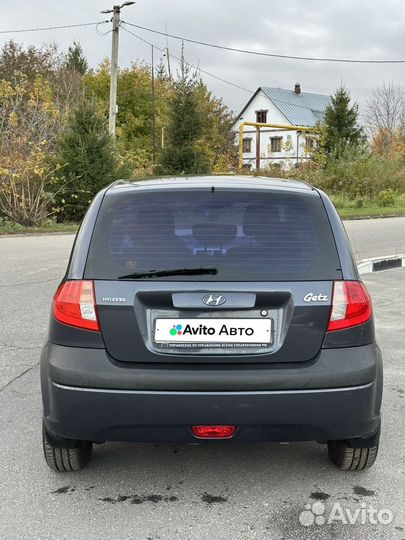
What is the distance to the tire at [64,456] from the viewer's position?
3082 millimetres

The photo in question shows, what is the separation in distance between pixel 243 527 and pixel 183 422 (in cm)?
53

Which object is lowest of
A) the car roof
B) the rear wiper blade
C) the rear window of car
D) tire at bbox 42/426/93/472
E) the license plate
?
tire at bbox 42/426/93/472

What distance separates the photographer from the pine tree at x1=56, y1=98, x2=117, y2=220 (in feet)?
59.3

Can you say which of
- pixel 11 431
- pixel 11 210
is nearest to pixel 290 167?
pixel 11 210

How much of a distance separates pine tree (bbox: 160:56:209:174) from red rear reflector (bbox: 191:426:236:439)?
21599mm

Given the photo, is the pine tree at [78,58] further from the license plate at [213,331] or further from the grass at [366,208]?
the license plate at [213,331]

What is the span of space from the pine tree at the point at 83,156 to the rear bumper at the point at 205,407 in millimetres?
15747

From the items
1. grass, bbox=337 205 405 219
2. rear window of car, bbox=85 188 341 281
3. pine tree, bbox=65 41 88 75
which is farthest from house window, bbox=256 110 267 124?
rear window of car, bbox=85 188 341 281

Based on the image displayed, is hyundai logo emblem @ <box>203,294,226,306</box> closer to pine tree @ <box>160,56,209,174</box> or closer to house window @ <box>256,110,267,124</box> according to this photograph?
pine tree @ <box>160,56,209,174</box>

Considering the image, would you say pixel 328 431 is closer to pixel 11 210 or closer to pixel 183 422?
pixel 183 422

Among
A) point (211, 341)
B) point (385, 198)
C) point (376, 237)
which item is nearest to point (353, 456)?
point (211, 341)

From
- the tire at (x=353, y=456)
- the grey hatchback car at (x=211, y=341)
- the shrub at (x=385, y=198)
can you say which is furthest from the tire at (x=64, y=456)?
the shrub at (x=385, y=198)

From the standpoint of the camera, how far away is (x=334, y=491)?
3002mm

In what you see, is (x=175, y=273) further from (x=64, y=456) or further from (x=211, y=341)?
(x=64, y=456)
